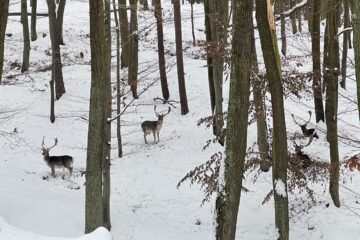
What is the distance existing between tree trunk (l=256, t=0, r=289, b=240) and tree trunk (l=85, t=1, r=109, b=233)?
10.8ft

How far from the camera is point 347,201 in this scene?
43.0 ft

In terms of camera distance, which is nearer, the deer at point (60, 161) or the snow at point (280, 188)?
the snow at point (280, 188)

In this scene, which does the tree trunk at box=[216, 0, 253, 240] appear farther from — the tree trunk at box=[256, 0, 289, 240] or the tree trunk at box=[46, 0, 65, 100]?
the tree trunk at box=[46, 0, 65, 100]

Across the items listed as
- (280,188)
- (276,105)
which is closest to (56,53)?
(276,105)

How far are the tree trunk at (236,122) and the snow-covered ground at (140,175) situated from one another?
442 millimetres

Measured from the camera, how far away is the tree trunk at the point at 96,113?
31.8 feet

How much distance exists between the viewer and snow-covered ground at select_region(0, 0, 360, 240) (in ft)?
42.2

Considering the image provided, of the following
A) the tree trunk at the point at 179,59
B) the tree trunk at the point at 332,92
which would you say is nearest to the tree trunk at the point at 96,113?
A: the tree trunk at the point at 332,92

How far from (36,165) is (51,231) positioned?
14.2 ft

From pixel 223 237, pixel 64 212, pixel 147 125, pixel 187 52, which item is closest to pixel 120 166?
pixel 147 125

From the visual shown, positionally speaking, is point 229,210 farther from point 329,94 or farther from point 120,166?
point 120,166

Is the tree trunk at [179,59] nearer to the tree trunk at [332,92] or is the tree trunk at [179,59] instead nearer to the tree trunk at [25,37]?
the tree trunk at [332,92]

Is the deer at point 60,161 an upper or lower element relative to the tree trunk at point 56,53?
lower

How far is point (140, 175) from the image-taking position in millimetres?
16156
